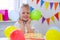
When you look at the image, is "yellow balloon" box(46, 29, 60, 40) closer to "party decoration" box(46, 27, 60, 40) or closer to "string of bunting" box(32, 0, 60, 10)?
"party decoration" box(46, 27, 60, 40)

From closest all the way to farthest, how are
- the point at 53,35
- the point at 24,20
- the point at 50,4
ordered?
the point at 53,35
the point at 24,20
the point at 50,4

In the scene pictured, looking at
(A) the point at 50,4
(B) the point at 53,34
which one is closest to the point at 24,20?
(B) the point at 53,34

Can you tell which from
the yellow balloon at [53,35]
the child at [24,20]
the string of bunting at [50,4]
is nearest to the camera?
the yellow balloon at [53,35]

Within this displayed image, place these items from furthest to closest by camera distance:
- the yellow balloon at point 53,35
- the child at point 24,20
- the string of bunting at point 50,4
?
the string of bunting at point 50,4
the child at point 24,20
the yellow balloon at point 53,35

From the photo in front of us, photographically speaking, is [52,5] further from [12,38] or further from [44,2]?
[12,38]

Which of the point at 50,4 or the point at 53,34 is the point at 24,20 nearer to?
the point at 53,34

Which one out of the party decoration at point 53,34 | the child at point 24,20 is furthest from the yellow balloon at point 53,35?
the child at point 24,20

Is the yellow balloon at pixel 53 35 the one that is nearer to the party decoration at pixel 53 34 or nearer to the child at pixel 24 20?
the party decoration at pixel 53 34

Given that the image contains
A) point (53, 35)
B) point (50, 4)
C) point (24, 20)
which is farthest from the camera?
point (50, 4)

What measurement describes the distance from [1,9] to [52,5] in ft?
2.50

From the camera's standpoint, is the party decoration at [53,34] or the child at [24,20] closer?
the party decoration at [53,34]

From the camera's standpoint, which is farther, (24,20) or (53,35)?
(24,20)

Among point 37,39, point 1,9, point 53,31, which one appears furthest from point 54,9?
point 53,31

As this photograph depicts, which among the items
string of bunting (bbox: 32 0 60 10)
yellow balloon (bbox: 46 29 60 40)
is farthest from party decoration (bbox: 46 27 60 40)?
string of bunting (bbox: 32 0 60 10)
